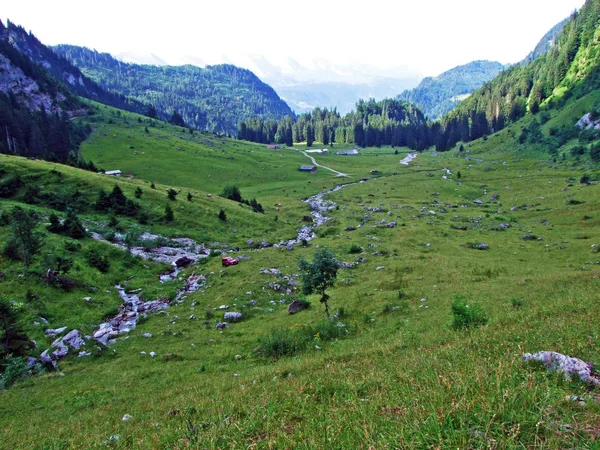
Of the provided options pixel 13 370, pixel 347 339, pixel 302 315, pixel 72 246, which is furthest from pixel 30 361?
pixel 347 339

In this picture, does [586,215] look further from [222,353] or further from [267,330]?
[222,353]

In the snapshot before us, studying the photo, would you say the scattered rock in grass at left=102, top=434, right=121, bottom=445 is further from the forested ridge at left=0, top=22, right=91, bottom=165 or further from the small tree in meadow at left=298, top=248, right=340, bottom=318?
the forested ridge at left=0, top=22, right=91, bottom=165

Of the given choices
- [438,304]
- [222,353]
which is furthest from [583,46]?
[222,353]

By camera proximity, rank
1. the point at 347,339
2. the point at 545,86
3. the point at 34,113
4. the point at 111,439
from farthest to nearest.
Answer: the point at 545,86
the point at 34,113
the point at 347,339
the point at 111,439

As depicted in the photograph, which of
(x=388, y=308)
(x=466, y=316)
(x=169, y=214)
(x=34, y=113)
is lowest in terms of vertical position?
(x=388, y=308)

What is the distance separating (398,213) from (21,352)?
60704 mm

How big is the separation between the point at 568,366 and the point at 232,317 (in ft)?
74.4

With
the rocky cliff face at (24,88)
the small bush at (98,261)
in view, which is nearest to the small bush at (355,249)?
the small bush at (98,261)

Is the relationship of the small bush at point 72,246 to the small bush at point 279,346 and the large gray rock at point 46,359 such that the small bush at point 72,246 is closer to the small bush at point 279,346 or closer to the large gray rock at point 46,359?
the large gray rock at point 46,359

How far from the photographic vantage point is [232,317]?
25484mm

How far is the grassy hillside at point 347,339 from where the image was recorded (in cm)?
492

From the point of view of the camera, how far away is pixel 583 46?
15050 centimetres

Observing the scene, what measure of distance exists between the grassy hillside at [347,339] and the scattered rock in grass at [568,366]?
0.59 ft

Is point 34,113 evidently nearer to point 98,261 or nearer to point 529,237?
point 98,261
